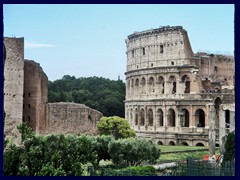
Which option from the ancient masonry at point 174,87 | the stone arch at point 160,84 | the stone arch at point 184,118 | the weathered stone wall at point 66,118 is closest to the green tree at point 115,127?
the weathered stone wall at point 66,118

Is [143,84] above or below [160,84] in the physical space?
above

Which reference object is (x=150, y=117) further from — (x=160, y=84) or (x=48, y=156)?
(x=48, y=156)

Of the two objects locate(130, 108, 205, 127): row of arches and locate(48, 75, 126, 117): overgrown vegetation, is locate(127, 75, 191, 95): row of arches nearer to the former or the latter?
locate(130, 108, 205, 127): row of arches

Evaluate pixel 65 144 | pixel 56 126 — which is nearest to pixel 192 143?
pixel 56 126

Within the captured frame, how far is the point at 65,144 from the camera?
67.6 ft

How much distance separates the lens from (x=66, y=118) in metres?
33.7

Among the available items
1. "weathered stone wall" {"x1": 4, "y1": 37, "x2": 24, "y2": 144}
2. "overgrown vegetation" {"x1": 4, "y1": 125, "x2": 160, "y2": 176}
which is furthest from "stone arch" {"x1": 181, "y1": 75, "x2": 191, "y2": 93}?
"overgrown vegetation" {"x1": 4, "y1": 125, "x2": 160, "y2": 176}

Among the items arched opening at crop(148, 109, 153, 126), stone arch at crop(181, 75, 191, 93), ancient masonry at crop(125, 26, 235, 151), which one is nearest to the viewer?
ancient masonry at crop(125, 26, 235, 151)

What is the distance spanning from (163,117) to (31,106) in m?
17.3

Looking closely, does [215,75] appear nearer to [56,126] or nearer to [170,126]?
[170,126]

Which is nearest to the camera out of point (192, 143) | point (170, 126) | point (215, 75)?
point (192, 143)

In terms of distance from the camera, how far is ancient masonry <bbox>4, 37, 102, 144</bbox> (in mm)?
29047

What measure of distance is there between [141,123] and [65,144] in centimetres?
2986

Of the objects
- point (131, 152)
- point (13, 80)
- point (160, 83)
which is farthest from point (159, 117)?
point (131, 152)
